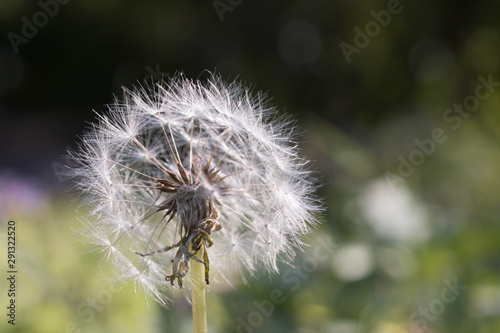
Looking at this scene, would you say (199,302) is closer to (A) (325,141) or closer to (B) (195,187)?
(B) (195,187)

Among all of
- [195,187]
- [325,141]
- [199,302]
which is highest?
[325,141]

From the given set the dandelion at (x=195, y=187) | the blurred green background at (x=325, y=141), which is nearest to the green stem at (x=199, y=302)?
the dandelion at (x=195, y=187)

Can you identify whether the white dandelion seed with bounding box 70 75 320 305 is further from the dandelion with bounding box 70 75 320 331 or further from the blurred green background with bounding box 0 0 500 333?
the blurred green background with bounding box 0 0 500 333

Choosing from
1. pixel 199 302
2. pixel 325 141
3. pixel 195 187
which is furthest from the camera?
pixel 325 141

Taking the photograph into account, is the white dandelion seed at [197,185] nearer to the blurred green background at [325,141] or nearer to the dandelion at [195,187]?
the dandelion at [195,187]

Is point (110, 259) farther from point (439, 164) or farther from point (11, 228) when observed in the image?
point (439, 164)

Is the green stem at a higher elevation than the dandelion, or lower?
lower

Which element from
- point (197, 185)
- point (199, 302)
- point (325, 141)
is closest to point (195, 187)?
point (197, 185)

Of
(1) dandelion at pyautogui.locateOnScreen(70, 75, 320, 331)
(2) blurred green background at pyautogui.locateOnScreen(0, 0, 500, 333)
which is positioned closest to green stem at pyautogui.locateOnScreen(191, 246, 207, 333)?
(1) dandelion at pyautogui.locateOnScreen(70, 75, 320, 331)
